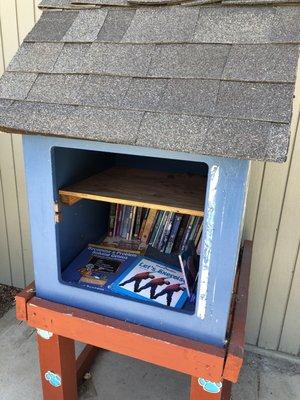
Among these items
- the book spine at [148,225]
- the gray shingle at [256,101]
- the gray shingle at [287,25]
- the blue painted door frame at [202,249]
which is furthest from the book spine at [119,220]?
the gray shingle at [287,25]

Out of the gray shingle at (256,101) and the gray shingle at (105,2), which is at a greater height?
the gray shingle at (105,2)

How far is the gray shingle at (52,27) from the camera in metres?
1.29

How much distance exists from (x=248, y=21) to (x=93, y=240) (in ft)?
3.96

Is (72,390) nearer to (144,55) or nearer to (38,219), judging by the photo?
(38,219)

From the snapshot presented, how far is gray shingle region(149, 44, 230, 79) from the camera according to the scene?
105 centimetres

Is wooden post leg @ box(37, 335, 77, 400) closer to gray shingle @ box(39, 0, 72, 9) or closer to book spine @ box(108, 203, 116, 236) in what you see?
book spine @ box(108, 203, 116, 236)

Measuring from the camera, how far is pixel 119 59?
45.5 inches

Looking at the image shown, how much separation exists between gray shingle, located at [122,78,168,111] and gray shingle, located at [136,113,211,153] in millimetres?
55

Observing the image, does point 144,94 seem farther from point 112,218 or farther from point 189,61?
point 112,218

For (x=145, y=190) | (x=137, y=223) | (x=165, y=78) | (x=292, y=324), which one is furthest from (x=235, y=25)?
(x=292, y=324)

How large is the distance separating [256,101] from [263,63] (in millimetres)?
142

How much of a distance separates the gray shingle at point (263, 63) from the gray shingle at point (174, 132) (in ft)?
0.62

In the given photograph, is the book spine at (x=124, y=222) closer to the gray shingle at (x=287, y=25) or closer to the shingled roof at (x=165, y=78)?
the shingled roof at (x=165, y=78)

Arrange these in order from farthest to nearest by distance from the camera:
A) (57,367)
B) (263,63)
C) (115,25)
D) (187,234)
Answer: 1. (187,234)
2. (57,367)
3. (115,25)
4. (263,63)
